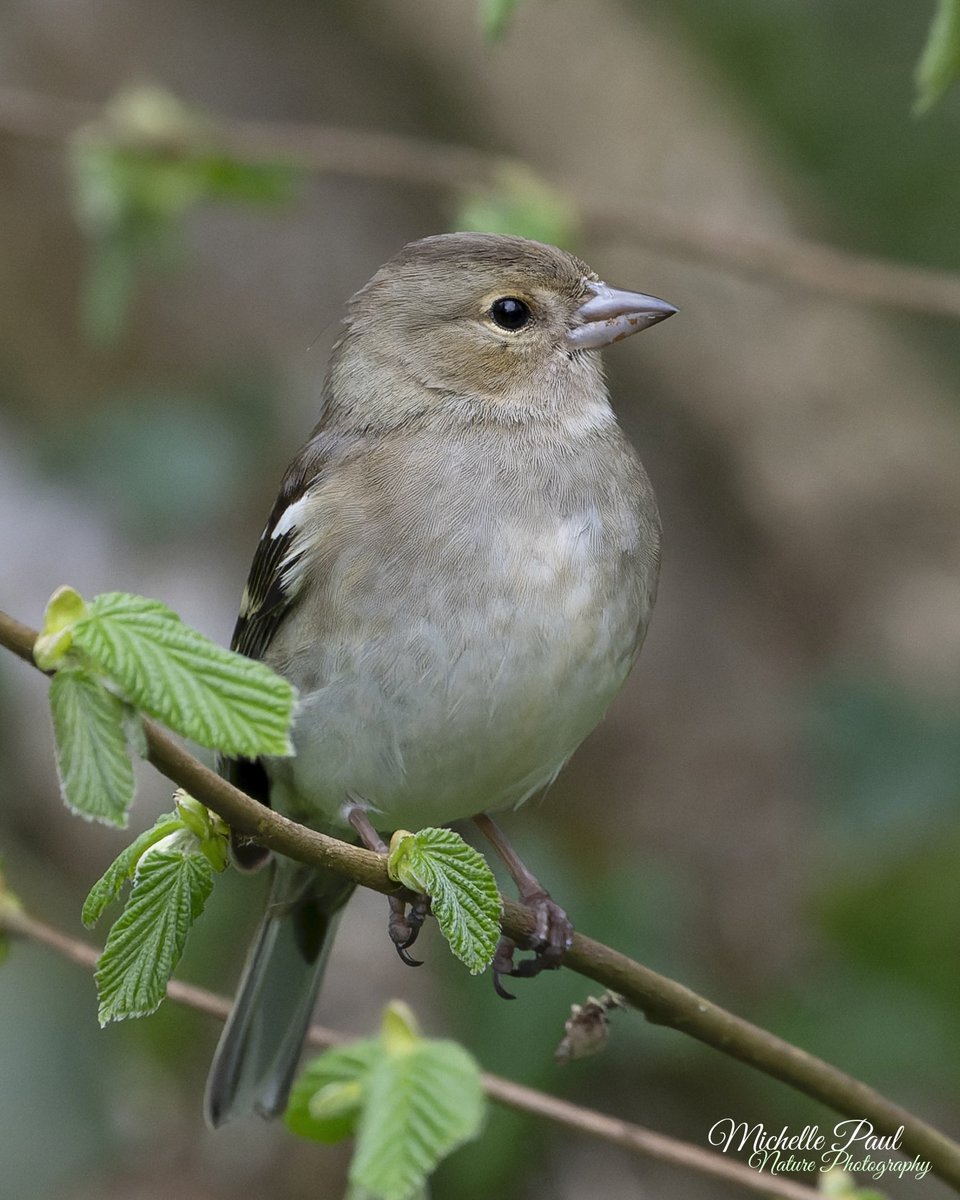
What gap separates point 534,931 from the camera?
8.36ft

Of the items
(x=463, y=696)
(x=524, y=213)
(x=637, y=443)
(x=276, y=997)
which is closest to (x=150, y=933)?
(x=463, y=696)

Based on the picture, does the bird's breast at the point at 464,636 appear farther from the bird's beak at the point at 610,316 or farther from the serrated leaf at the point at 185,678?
the serrated leaf at the point at 185,678

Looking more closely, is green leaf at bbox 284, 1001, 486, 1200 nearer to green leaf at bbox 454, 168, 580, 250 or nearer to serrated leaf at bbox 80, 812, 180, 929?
serrated leaf at bbox 80, 812, 180, 929

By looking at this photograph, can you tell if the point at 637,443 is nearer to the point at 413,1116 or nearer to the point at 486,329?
the point at 486,329

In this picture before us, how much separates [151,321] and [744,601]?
10.2ft

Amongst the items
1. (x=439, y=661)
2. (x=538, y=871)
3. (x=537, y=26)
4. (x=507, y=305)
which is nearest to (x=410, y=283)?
(x=507, y=305)

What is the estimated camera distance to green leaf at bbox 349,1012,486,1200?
1836 mm

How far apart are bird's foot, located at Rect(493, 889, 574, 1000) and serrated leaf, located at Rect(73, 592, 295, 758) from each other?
852 millimetres

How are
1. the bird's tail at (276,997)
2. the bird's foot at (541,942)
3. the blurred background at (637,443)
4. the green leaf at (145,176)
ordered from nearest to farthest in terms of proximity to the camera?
the bird's foot at (541,942), the bird's tail at (276,997), the green leaf at (145,176), the blurred background at (637,443)

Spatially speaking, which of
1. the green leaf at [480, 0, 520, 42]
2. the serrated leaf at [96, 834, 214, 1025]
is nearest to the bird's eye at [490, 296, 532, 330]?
the green leaf at [480, 0, 520, 42]

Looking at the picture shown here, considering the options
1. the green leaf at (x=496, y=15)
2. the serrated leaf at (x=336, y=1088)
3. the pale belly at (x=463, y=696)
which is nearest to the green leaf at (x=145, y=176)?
the pale belly at (x=463, y=696)

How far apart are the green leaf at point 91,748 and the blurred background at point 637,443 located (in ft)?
8.12

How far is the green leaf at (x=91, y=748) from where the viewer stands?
1660mm

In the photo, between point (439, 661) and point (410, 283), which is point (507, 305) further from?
point (439, 661)
